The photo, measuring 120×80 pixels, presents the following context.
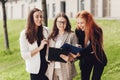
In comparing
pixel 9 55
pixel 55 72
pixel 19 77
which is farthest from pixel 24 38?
pixel 9 55

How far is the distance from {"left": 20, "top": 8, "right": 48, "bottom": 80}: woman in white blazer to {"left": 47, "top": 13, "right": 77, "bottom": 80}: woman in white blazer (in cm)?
21

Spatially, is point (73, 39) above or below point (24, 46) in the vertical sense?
above

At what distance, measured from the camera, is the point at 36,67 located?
816cm

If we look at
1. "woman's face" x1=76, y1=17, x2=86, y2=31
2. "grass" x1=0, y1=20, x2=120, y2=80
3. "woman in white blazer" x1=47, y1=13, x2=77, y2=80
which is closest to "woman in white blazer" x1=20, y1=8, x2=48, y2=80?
"woman in white blazer" x1=47, y1=13, x2=77, y2=80

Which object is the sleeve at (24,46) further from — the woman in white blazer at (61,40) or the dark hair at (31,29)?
the woman in white blazer at (61,40)

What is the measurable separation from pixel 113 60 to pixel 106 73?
6.25 feet

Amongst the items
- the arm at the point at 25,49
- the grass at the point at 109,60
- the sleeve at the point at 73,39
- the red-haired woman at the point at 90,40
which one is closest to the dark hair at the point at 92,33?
the red-haired woman at the point at 90,40

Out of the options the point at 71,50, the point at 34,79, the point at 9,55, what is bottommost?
the point at 9,55

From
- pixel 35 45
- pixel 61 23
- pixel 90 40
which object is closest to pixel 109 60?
pixel 90 40

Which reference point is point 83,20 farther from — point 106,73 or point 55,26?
point 106,73

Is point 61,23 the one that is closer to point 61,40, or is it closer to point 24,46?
point 61,40

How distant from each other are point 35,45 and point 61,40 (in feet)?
1.71

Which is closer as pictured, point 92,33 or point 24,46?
point 24,46

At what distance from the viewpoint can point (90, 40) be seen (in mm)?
8336
